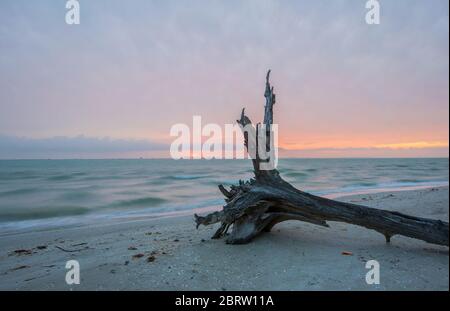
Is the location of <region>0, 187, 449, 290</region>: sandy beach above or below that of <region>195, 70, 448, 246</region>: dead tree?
below

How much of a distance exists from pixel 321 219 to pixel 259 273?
1.35m

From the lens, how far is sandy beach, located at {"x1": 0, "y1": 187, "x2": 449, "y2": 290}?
321 centimetres

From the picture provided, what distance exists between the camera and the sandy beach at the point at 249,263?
126 inches

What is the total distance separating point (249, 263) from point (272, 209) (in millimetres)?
1094

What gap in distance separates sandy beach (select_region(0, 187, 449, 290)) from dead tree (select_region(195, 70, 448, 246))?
0.87 feet

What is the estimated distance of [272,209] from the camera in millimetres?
4664

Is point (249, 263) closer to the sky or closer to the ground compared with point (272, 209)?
closer to the ground

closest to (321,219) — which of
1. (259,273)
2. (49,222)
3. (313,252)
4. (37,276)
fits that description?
(313,252)

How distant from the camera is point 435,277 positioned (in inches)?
118

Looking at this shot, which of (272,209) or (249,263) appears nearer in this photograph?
(249,263)

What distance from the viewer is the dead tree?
13.2 feet

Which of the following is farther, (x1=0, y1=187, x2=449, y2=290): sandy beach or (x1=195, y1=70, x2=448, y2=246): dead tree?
(x1=195, y1=70, x2=448, y2=246): dead tree

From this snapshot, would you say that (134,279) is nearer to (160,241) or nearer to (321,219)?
(160,241)

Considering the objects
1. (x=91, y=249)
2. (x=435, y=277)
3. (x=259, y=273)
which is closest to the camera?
(x=435, y=277)
